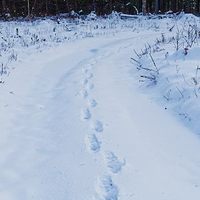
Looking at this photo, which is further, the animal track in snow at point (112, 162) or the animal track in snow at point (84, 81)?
the animal track in snow at point (84, 81)

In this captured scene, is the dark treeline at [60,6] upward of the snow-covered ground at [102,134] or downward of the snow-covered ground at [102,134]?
upward

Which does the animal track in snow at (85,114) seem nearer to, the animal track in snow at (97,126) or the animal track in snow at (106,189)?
the animal track in snow at (97,126)

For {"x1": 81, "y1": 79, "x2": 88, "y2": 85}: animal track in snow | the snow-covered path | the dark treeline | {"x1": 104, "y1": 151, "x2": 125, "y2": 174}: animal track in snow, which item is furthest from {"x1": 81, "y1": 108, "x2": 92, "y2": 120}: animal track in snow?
the dark treeline

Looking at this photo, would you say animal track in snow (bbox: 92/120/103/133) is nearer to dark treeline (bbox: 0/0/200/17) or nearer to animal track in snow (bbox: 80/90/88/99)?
Answer: animal track in snow (bbox: 80/90/88/99)

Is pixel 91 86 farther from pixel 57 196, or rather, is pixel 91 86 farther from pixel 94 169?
pixel 57 196

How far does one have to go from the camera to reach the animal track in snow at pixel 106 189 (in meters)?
1.76

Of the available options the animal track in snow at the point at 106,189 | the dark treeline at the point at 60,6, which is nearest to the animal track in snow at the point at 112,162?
the animal track in snow at the point at 106,189

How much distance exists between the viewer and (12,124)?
9.86ft

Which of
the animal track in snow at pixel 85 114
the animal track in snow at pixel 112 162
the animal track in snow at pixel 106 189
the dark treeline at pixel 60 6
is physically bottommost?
the animal track in snow at pixel 106 189

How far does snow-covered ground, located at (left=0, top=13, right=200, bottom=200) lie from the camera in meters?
1.88

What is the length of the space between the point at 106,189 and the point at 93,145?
0.66 m

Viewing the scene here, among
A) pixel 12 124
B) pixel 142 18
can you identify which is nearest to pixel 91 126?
pixel 12 124

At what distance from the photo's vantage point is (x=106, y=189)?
1824 millimetres

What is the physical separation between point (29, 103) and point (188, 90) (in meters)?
2.46
